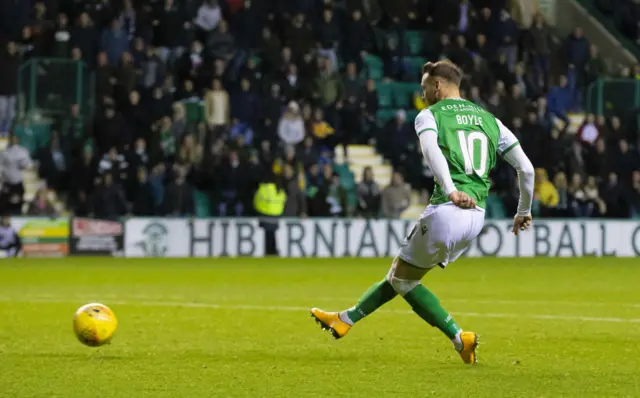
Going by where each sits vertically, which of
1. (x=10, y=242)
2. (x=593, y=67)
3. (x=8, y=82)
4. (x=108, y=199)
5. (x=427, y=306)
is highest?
(x=593, y=67)

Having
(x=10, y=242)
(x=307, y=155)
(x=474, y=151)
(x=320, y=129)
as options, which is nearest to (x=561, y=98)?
(x=320, y=129)

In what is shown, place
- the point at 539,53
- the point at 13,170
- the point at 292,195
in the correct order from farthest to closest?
the point at 539,53 → the point at 292,195 → the point at 13,170

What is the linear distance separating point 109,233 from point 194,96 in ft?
10.2

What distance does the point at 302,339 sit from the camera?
10289 mm

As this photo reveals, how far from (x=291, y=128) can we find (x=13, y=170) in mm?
5130

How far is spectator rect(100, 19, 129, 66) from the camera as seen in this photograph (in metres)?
24.8

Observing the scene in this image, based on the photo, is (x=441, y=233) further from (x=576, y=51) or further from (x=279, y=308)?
(x=576, y=51)

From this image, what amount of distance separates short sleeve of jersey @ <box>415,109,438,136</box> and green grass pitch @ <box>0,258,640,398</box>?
1.49 metres

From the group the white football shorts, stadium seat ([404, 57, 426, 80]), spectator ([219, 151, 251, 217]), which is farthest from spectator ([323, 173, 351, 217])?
the white football shorts

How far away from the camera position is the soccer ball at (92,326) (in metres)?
9.05

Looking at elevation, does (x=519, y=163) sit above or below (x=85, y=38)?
below

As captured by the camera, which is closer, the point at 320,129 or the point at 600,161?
the point at 320,129

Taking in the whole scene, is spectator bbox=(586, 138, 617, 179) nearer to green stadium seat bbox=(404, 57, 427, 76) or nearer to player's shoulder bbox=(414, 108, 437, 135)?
green stadium seat bbox=(404, 57, 427, 76)

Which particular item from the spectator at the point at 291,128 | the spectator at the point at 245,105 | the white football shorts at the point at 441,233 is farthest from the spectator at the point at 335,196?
the white football shorts at the point at 441,233
